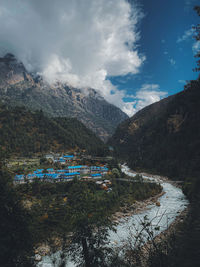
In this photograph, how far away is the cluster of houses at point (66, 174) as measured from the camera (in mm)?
32688

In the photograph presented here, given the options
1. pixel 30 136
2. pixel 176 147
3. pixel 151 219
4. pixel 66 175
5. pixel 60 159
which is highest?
pixel 30 136

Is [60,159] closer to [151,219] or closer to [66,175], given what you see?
[66,175]

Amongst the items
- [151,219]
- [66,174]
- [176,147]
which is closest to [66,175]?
[66,174]

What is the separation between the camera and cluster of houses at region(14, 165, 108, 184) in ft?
107

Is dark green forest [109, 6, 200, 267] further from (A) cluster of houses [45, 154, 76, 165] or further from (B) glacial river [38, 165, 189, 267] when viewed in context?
(A) cluster of houses [45, 154, 76, 165]

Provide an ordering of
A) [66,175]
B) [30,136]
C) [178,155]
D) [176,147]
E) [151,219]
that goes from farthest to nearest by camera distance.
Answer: [30,136], [176,147], [178,155], [66,175], [151,219]

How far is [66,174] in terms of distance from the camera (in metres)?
37.5

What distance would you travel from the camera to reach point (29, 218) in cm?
618

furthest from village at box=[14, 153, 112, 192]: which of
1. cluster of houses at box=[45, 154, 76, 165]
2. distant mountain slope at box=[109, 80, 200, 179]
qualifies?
distant mountain slope at box=[109, 80, 200, 179]

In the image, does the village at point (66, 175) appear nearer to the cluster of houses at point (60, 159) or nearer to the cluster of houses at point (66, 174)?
the cluster of houses at point (66, 174)

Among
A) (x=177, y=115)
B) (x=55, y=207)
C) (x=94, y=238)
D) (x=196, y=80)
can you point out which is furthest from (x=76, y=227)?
(x=177, y=115)

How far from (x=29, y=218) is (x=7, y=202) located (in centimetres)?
121

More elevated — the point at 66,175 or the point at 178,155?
the point at 178,155

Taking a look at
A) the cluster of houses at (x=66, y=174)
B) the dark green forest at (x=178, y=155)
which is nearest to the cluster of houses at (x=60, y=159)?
the cluster of houses at (x=66, y=174)
